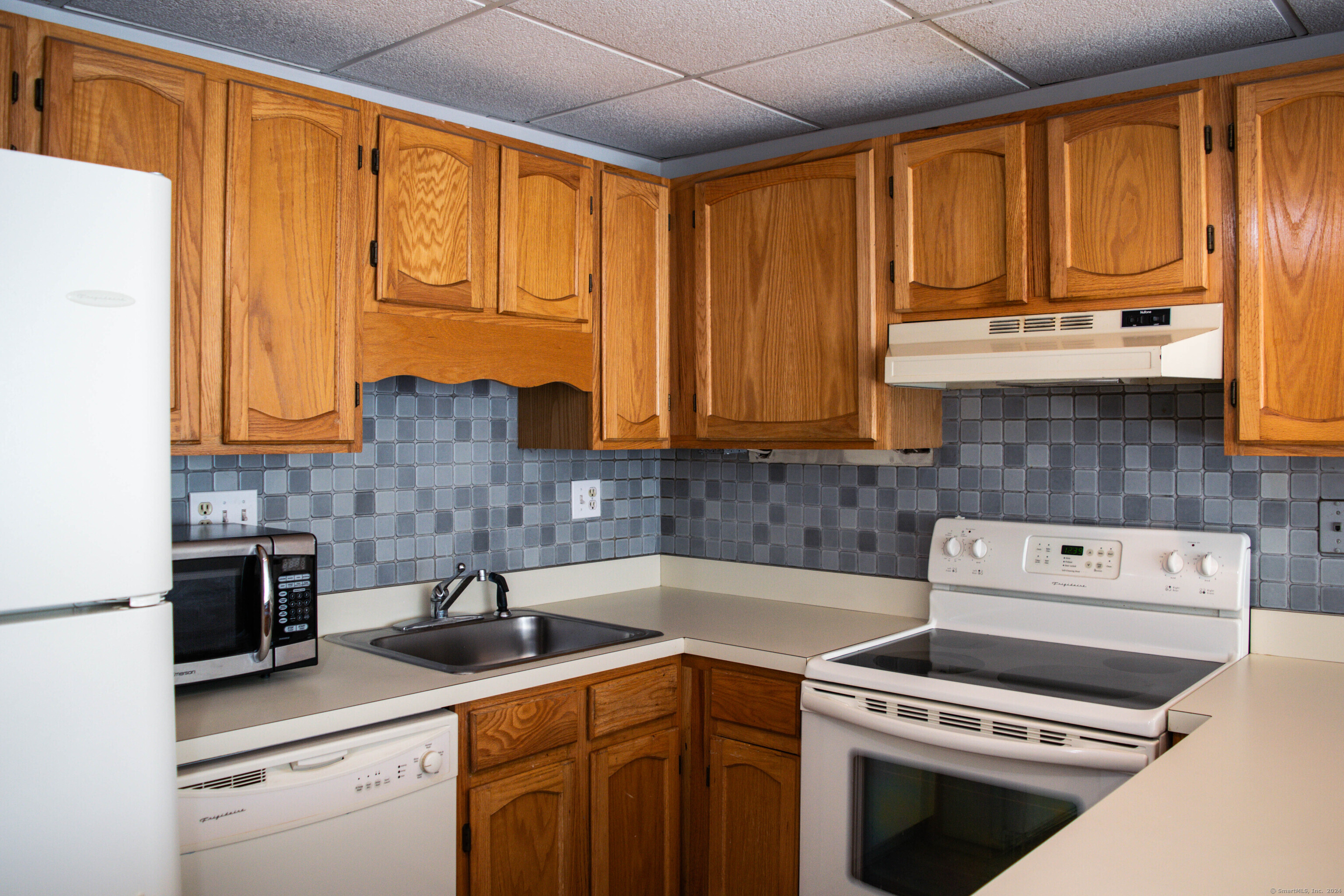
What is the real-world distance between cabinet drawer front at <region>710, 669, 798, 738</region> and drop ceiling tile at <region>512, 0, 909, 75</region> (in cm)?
138

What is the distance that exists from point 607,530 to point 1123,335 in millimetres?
1607

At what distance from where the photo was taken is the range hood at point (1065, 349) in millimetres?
1958

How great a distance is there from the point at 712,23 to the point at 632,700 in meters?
1.48

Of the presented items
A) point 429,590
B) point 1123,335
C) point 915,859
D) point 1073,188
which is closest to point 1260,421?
point 1123,335

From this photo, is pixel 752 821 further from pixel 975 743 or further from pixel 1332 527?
pixel 1332 527

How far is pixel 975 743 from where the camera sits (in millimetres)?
1932

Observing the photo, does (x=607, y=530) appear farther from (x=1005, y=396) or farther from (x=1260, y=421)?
(x=1260, y=421)

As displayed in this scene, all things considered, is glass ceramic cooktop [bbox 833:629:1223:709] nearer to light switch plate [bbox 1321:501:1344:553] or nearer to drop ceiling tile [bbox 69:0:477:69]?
light switch plate [bbox 1321:501:1344:553]

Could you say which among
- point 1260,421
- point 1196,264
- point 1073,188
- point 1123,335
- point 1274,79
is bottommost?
point 1260,421

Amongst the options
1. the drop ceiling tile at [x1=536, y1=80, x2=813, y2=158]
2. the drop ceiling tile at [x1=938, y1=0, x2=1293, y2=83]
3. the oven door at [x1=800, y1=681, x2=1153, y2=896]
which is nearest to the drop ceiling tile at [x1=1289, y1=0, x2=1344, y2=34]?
the drop ceiling tile at [x1=938, y1=0, x2=1293, y2=83]

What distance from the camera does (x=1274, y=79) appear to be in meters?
1.92

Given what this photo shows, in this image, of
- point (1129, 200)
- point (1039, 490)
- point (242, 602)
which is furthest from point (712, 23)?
point (242, 602)

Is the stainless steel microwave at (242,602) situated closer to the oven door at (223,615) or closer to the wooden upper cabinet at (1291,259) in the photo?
the oven door at (223,615)

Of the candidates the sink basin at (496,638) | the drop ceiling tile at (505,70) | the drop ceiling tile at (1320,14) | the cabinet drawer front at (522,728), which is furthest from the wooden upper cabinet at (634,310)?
the drop ceiling tile at (1320,14)
